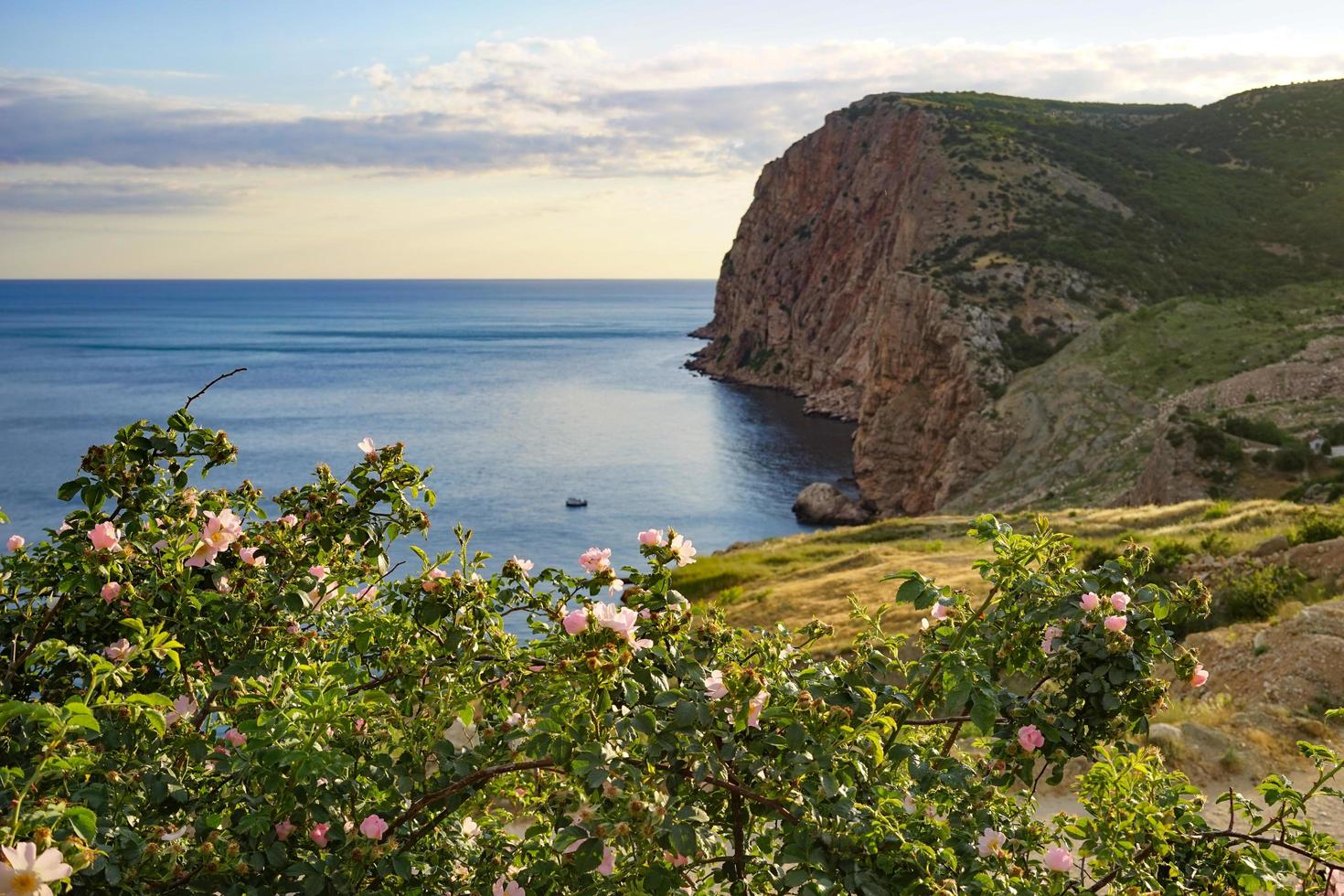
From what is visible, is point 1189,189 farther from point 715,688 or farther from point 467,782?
point 467,782

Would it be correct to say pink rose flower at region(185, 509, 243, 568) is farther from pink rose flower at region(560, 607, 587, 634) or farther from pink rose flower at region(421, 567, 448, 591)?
pink rose flower at region(560, 607, 587, 634)

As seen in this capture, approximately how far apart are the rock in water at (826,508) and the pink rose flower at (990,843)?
62.7 meters

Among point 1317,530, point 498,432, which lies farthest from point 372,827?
point 498,432

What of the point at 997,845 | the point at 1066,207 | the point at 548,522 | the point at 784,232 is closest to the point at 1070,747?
the point at 997,845

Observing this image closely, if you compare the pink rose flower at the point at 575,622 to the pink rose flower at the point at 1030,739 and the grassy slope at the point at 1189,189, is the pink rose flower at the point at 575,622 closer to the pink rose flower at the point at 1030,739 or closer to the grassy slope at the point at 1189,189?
the pink rose flower at the point at 1030,739

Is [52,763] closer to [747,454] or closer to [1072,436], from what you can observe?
[1072,436]

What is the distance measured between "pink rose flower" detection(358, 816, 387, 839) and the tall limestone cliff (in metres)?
44.4

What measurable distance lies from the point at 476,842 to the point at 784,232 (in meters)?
138

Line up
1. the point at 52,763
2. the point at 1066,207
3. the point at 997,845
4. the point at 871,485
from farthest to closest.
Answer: the point at 1066,207, the point at 871,485, the point at 997,845, the point at 52,763

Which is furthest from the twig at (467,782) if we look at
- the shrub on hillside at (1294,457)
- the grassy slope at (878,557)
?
the shrub on hillside at (1294,457)

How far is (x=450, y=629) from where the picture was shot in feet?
13.4

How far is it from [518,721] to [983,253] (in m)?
80.0

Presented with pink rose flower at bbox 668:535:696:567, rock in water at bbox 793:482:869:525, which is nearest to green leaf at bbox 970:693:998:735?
pink rose flower at bbox 668:535:696:567

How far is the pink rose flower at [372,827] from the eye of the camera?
355cm
